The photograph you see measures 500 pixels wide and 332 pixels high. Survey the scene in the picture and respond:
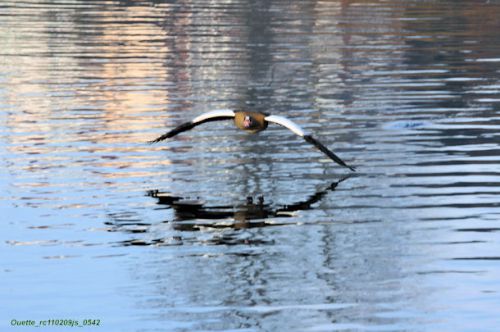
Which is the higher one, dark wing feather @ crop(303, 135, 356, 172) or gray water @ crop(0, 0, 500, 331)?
dark wing feather @ crop(303, 135, 356, 172)

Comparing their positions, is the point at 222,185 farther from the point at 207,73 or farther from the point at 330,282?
the point at 207,73

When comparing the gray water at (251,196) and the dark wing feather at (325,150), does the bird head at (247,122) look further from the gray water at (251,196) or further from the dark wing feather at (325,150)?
the gray water at (251,196)

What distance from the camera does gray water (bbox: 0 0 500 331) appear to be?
23562mm

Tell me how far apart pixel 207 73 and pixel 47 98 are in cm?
985

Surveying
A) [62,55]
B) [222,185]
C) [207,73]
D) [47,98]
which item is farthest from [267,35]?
[222,185]

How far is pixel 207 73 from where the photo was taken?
185ft

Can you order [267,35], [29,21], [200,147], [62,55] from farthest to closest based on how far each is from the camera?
[29,21] → [267,35] → [62,55] → [200,147]

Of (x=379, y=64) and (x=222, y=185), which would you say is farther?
(x=379, y=64)

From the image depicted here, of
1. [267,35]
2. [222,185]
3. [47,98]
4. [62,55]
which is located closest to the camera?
[222,185]

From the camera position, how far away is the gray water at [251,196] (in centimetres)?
2356

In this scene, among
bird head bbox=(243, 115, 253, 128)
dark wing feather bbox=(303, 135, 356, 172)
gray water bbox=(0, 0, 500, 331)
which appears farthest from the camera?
bird head bbox=(243, 115, 253, 128)

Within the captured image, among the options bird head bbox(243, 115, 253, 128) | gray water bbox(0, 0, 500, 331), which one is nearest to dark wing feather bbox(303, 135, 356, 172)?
gray water bbox(0, 0, 500, 331)

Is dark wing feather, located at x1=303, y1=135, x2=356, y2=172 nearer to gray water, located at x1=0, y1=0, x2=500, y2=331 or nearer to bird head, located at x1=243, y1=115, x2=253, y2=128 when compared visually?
gray water, located at x1=0, y1=0, x2=500, y2=331

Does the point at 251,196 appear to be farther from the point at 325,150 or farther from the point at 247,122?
the point at 325,150
